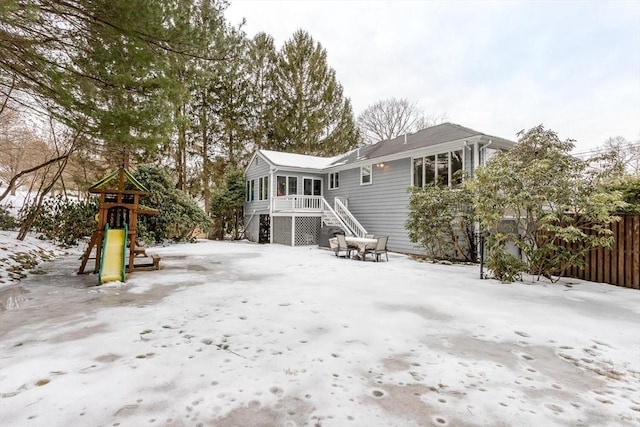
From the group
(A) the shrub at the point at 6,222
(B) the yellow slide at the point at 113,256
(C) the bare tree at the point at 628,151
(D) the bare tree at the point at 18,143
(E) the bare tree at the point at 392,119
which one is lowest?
(B) the yellow slide at the point at 113,256

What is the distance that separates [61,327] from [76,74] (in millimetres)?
4064

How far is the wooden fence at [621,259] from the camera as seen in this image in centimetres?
630

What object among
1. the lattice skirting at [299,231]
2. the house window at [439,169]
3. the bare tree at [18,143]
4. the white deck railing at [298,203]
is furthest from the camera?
the lattice skirting at [299,231]

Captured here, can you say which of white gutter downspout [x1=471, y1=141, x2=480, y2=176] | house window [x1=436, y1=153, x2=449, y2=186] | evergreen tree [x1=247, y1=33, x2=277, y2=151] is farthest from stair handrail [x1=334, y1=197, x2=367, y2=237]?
evergreen tree [x1=247, y1=33, x2=277, y2=151]

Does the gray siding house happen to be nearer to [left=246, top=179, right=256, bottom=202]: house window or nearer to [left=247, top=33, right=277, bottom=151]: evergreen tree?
[left=246, top=179, right=256, bottom=202]: house window

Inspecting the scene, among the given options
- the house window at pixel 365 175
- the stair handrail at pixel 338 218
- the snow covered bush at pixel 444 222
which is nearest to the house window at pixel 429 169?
the snow covered bush at pixel 444 222

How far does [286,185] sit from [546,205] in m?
12.3

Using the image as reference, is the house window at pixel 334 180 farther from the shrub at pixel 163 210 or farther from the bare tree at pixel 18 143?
the bare tree at pixel 18 143

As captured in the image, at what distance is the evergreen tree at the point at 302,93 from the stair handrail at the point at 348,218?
11.4 m

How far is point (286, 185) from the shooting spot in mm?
17031

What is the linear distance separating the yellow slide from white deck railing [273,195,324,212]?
901cm

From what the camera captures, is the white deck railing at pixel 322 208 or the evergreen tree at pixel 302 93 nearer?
the white deck railing at pixel 322 208

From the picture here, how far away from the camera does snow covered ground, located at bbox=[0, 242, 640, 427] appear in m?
2.12

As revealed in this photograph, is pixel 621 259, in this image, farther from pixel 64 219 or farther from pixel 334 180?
pixel 64 219
